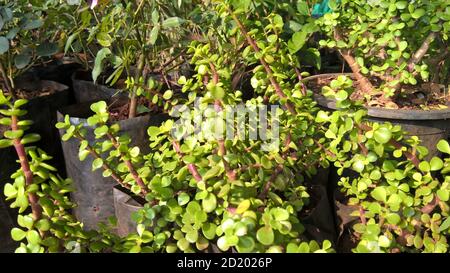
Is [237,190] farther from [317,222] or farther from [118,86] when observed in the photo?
[118,86]

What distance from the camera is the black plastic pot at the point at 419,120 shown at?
51.7 inches

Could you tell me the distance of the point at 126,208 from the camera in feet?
3.23

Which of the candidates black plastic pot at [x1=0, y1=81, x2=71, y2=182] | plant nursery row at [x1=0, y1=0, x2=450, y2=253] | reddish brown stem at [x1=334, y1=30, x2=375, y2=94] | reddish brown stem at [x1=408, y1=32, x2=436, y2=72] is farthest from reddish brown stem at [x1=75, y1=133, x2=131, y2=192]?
reddish brown stem at [x1=408, y1=32, x2=436, y2=72]

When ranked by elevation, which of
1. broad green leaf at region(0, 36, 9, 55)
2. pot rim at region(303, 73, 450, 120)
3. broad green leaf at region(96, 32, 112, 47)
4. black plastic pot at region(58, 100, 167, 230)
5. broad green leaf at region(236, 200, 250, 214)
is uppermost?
broad green leaf at region(96, 32, 112, 47)

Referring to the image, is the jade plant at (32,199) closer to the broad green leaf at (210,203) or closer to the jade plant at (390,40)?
the broad green leaf at (210,203)

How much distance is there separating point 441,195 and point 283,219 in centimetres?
31

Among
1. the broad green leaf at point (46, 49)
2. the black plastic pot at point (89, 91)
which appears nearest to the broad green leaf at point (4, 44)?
the broad green leaf at point (46, 49)

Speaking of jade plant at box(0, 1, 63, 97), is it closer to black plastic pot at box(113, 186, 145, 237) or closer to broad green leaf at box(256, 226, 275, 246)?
black plastic pot at box(113, 186, 145, 237)

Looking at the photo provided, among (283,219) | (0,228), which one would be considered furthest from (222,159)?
(0,228)

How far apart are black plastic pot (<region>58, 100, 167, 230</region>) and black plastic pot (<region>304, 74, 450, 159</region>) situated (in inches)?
22.4

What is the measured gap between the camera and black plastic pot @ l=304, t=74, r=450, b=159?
1313 millimetres

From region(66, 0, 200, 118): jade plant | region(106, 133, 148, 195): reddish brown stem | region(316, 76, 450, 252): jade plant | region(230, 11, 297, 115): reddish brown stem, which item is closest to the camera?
region(316, 76, 450, 252): jade plant

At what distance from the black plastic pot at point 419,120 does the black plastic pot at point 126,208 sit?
63 cm

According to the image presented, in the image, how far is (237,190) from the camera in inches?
30.7
